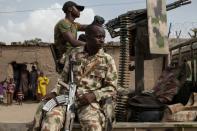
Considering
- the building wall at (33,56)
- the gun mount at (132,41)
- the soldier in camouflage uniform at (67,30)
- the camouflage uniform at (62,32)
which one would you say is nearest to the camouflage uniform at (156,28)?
the gun mount at (132,41)

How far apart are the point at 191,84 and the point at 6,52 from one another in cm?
1636

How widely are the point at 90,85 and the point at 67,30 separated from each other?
1069 mm

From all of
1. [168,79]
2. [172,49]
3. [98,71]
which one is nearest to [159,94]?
[168,79]

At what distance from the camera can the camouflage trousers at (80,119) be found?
3873mm

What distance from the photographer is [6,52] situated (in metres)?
20.9

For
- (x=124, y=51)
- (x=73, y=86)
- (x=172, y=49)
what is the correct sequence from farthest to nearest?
(x=172, y=49), (x=124, y=51), (x=73, y=86)

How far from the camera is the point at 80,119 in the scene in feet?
13.1

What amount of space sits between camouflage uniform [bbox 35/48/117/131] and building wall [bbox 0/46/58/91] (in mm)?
16512

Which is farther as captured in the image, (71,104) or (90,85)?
(90,85)

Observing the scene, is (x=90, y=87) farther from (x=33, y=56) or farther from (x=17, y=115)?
(x=33, y=56)

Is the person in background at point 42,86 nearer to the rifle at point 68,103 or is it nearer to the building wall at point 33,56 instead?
the building wall at point 33,56

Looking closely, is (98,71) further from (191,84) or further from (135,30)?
(191,84)

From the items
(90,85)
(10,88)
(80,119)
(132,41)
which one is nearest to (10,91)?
(10,88)

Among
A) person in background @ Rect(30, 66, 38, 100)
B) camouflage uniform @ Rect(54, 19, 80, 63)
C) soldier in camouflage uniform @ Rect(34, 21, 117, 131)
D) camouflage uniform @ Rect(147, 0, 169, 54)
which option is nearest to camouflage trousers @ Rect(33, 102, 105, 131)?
soldier in camouflage uniform @ Rect(34, 21, 117, 131)
